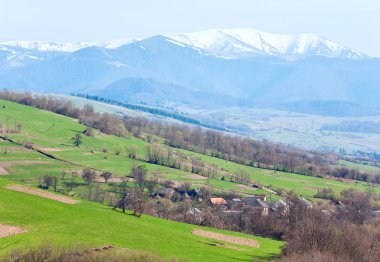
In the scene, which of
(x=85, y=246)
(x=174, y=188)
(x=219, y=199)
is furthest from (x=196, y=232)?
(x=174, y=188)

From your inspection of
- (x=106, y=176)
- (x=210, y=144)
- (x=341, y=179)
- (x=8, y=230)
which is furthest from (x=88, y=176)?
(x=210, y=144)

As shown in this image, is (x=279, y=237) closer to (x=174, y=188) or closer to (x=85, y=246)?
(x=85, y=246)

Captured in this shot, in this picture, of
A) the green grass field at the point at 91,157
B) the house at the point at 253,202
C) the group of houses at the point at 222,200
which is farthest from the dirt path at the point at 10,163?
the house at the point at 253,202

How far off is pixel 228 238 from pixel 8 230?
21299mm

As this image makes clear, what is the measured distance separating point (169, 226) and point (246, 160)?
390 feet

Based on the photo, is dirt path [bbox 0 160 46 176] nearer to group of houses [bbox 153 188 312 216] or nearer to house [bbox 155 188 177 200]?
house [bbox 155 188 177 200]

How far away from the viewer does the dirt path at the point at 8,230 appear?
119ft

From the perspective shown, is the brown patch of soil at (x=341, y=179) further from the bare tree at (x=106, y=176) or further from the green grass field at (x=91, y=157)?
the bare tree at (x=106, y=176)

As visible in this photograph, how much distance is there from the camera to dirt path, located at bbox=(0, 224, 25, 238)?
3639cm

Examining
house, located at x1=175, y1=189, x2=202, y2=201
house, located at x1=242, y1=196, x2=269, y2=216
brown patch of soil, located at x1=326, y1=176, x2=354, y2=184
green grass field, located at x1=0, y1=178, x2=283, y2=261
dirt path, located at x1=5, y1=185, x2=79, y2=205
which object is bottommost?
house, located at x1=175, y1=189, x2=202, y2=201

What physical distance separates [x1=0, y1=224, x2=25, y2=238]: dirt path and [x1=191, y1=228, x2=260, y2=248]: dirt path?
58.1 ft

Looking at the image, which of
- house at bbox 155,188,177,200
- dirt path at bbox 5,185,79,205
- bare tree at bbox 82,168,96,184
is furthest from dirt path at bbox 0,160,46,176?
dirt path at bbox 5,185,79,205

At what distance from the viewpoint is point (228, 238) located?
171 ft

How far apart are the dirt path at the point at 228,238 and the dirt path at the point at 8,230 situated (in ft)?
58.1
